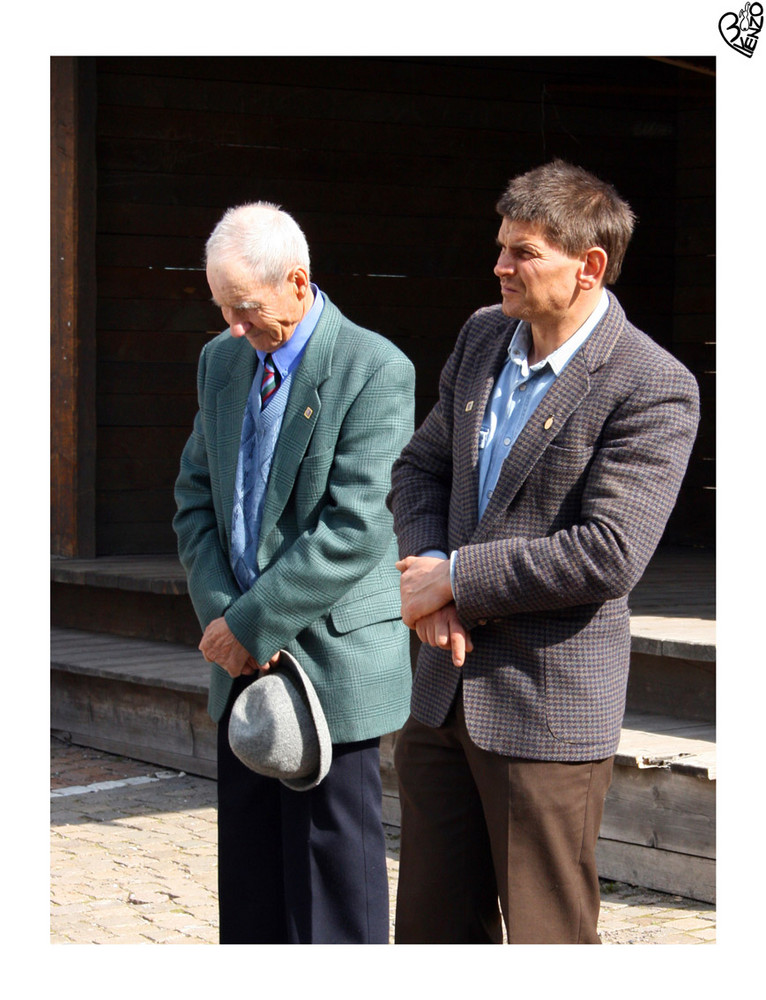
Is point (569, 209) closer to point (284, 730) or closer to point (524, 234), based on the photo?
point (524, 234)

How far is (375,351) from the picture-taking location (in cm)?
290

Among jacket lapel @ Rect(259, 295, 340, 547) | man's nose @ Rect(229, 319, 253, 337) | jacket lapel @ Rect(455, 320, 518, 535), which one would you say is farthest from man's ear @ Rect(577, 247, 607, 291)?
man's nose @ Rect(229, 319, 253, 337)

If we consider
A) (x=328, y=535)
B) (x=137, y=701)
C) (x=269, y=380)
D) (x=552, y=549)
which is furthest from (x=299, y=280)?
(x=137, y=701)

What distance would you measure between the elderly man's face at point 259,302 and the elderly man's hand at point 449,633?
741mm

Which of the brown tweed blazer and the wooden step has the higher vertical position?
the brown tweed blazer

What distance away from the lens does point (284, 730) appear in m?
2.72

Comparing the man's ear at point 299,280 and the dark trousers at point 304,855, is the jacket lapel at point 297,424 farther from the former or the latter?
the dark trousers at point 304,855

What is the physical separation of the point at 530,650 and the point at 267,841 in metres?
0.86

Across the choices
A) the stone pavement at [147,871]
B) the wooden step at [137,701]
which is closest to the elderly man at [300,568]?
the stone pavement at [147,871]

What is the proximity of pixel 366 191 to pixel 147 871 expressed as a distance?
446 centimetres

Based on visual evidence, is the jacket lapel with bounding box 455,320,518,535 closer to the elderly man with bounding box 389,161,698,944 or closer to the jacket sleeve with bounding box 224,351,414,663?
the elderly man with bounding box 389,161,698,944

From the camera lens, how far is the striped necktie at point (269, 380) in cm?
293

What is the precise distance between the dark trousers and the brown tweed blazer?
1.44 ft

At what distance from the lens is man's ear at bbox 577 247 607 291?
95.1 inches
